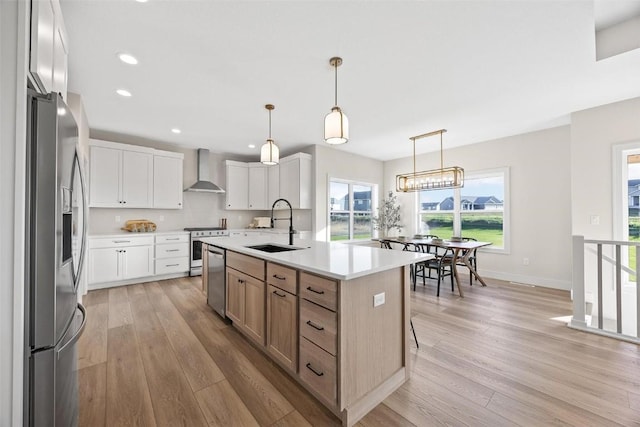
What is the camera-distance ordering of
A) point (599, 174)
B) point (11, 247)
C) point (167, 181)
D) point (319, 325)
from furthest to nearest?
point (167, 181)
point (599, 174)
point (319, 325)
point (11, 247)

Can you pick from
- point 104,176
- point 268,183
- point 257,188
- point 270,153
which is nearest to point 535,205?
point 270,153

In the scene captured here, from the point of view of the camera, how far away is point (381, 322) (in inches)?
67.8

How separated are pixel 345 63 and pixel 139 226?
4585mm

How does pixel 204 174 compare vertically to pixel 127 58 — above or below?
below

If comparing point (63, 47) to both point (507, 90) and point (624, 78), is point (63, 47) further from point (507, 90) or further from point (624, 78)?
point (624, 78)

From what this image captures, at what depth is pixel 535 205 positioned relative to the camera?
4.49 meters

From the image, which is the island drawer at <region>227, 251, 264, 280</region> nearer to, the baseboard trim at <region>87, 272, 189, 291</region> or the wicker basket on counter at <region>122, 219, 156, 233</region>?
the baseboard trim at <region>87, 272, 189, 291</region>

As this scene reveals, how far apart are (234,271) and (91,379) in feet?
4.15

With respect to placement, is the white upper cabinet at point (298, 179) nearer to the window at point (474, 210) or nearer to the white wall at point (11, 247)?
the window at point (474, 210)

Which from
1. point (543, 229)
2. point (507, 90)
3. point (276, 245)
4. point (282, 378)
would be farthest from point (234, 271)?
point (543, 229)

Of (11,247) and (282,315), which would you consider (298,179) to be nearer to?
(282,315)

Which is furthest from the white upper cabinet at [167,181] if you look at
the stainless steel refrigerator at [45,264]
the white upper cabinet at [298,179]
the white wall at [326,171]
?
the stainless steel refrigerator at [45,264]

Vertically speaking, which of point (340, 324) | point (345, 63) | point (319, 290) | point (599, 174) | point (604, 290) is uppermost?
point (345, 63)

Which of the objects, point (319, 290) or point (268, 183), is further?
point (268, 183)
